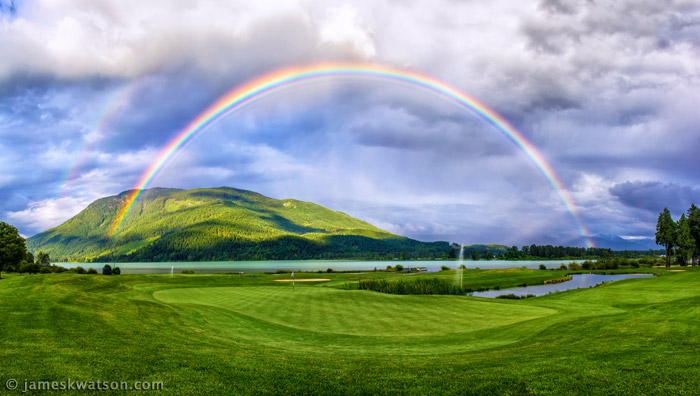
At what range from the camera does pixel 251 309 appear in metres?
29.2

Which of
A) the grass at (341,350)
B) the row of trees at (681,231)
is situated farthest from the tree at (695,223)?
the grass at (341,350)

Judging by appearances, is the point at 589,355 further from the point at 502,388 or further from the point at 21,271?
the point at 21,271

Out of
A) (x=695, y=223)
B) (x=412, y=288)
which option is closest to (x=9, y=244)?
(x=412, y=288)

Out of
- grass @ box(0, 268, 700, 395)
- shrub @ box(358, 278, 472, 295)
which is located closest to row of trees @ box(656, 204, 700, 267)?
shrub @ box(358, 278, 472, 295)

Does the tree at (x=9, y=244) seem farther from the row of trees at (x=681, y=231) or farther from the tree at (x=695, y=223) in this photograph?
the tree at (x=695, y=223)

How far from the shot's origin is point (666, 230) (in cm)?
9694

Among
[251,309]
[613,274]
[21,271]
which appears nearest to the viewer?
[251,309]

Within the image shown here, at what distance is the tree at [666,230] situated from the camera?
3777 inches

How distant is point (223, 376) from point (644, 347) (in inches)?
471

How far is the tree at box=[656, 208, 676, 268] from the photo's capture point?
9594 centimetres

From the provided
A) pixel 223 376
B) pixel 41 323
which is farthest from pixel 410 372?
pixel 41 323

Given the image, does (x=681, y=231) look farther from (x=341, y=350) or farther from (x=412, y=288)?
(x=341, y=350)

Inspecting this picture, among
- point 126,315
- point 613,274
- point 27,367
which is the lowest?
point 613,274

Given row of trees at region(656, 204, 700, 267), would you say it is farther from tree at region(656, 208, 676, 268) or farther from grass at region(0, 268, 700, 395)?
grass at region(0, 268, 700, 395)
